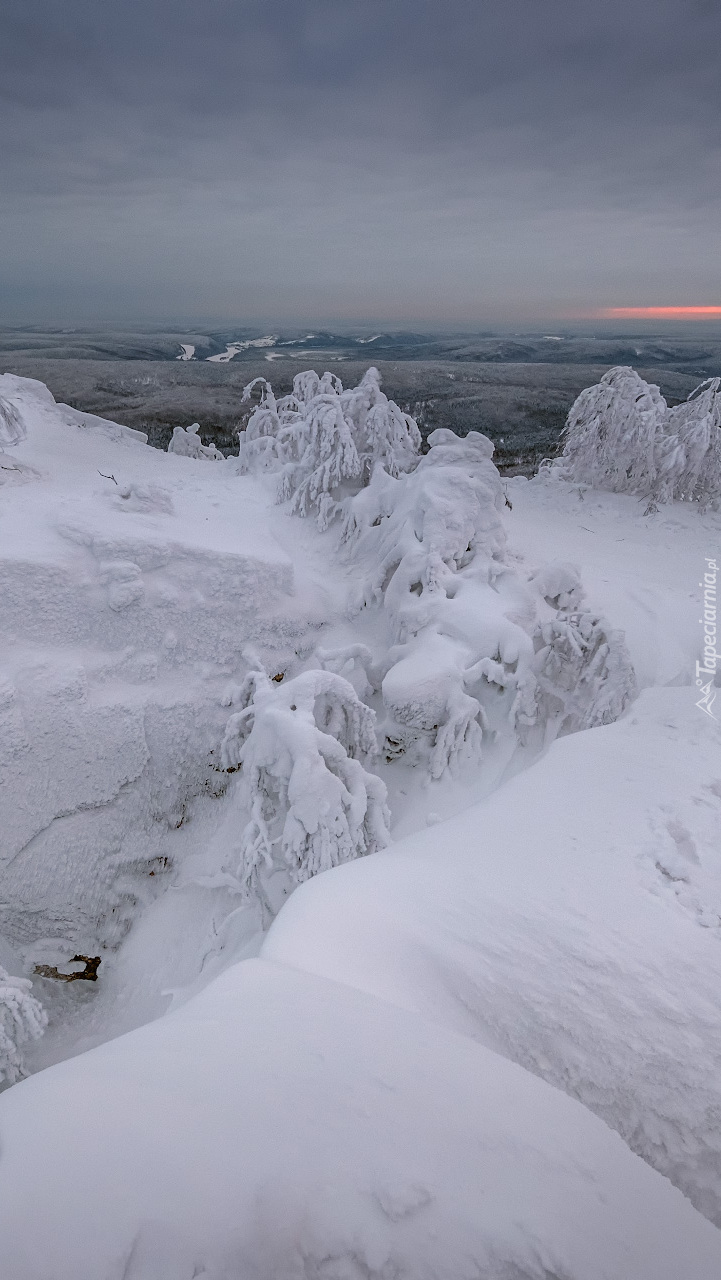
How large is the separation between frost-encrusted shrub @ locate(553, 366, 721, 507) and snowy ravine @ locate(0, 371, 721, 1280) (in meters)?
2.69

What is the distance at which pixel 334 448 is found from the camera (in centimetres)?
1245

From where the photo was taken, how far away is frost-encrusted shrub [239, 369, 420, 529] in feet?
40.4

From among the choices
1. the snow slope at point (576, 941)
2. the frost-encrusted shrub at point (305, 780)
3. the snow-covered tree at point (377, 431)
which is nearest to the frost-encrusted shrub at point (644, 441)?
the snow-covered tree at point (377, 431)

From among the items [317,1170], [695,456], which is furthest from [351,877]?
[695,456]

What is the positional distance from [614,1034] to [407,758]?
5.05 meters

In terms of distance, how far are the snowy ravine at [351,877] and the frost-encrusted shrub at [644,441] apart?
106 inches

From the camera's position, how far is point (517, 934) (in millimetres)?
3369

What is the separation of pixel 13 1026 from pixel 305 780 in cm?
398

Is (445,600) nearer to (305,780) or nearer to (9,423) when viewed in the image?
(305,780)

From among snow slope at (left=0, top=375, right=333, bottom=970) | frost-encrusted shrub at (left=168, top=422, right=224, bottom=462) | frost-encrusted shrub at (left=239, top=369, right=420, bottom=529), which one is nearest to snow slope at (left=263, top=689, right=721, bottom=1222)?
snow slope at (left=0, top=375, right=333, bottom=970)

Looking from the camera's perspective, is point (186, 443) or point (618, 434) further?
point (186, 443)

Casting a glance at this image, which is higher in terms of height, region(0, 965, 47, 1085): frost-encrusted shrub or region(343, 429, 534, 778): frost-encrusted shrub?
region(343, 429, 534, 778): frost-encrusted shrub

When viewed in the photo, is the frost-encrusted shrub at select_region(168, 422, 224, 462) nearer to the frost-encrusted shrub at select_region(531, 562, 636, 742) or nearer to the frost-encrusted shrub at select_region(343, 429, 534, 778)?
the frost-encrusted shrub at select_region(343, 429, 534, 778)

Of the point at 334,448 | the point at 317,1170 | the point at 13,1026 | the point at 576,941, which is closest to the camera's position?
the point at 317,1170
